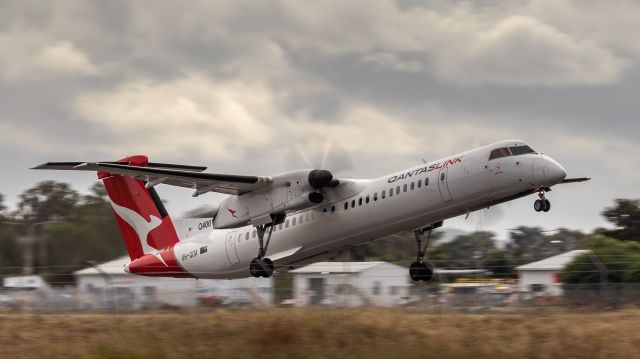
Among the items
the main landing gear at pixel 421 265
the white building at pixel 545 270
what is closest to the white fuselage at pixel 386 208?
the main landing gear at pixel 421 265

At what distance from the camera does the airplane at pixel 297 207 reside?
2377 cm

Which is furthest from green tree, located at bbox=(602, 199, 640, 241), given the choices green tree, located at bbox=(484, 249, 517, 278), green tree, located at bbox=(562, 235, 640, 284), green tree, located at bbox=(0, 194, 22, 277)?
green tree, located at bbox=(0, 194, 22, 277)

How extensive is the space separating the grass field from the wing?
5.37m

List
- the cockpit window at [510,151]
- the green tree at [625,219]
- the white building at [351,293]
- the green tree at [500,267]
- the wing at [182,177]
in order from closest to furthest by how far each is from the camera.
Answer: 1. the white building at [351,293]
2. the green tree at [500,267]
3. the cockpit window at [510,151]
4. the wing at [182,177]
5. the green tree at [625,219]

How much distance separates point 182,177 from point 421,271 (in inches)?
311

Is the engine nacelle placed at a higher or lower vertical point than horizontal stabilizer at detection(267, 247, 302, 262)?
higher

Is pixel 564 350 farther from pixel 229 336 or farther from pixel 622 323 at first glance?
pixel 229 336

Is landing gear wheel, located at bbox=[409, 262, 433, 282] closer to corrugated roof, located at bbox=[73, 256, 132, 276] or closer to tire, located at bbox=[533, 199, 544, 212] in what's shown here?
tire, located at bbox=[533, 199, 544, 212]

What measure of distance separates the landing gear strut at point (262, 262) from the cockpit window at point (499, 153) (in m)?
7.54

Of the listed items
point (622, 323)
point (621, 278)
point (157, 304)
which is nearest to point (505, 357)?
point (622, 323)

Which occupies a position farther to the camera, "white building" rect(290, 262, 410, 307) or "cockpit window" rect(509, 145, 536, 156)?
"cockpit window" rect(509, 145, 536, 156)

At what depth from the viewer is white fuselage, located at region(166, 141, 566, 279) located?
2341 cm

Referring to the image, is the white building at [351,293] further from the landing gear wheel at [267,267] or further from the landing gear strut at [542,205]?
the landing gear wheel at [267,267]

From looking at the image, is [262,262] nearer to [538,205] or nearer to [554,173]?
[538,205]
